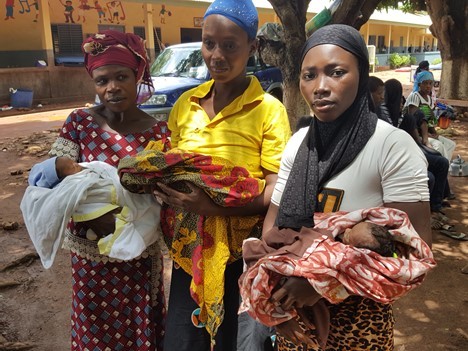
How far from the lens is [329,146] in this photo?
1.41 metres

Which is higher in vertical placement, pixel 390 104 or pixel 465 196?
pixel 390 104

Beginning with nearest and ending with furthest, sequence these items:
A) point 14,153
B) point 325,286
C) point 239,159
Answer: point 325,286 → point 239,159 → point 14,153

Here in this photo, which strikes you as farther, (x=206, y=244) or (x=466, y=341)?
(x=466, y=341)

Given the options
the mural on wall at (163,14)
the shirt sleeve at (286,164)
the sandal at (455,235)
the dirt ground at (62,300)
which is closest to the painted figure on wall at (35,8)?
the mural on wall at (163,14)

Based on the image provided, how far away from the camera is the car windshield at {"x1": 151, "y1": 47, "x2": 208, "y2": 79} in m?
8.89

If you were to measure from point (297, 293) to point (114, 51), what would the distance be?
4.14 ft

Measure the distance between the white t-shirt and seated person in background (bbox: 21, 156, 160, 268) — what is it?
2.68 feet

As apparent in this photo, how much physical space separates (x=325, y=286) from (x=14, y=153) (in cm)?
821

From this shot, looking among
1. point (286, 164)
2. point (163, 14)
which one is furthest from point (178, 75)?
→ point (163, 14)

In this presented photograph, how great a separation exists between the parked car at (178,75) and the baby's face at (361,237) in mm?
6819

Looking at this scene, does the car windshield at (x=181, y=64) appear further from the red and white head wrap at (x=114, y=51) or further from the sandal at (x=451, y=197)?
the red and white head wrap at (x=114, y=51)

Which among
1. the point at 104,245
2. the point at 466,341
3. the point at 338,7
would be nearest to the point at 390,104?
the point at 338,7

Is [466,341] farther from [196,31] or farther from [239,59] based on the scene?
[196,31]

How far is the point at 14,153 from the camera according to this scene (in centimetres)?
812
